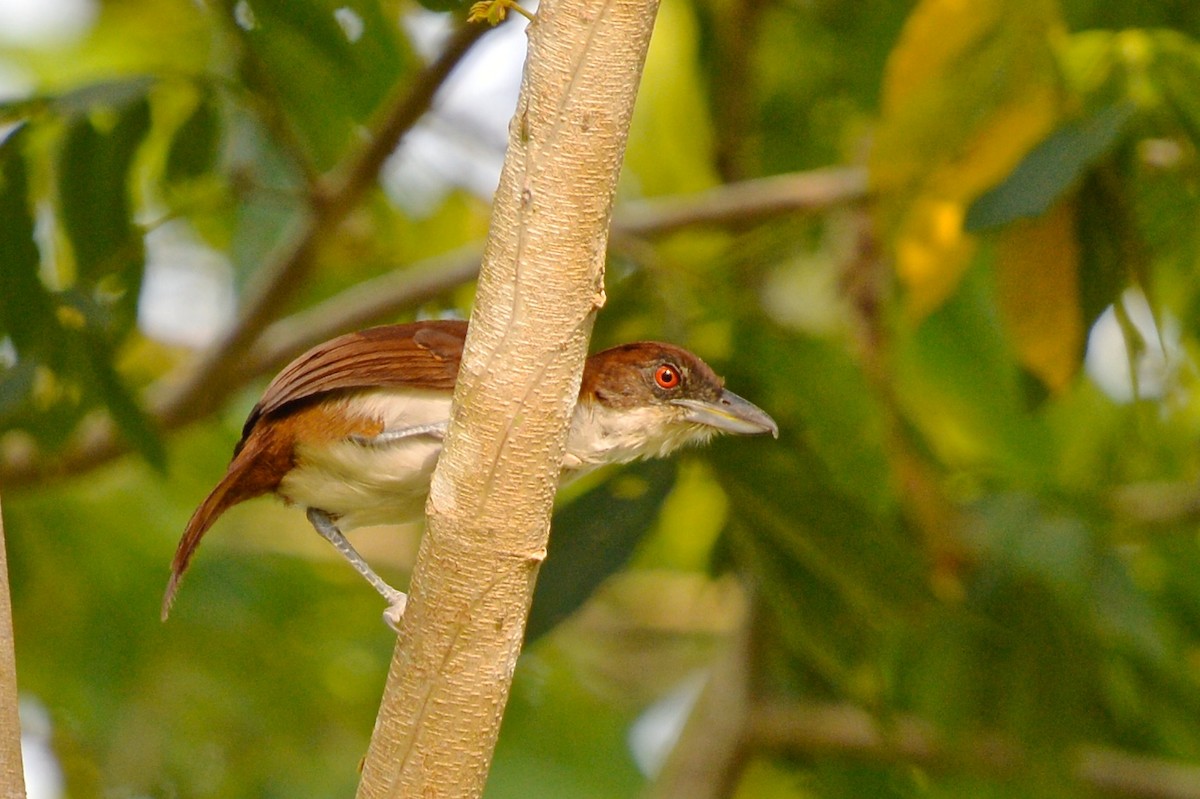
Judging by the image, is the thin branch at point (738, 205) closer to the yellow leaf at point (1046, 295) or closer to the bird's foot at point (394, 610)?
the yellow leaf at point (1046, 295)

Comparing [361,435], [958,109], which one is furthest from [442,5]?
[958,109]

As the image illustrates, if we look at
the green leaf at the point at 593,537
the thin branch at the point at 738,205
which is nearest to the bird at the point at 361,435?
the green leaf at the point at 593,537

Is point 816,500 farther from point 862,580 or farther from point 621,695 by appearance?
point 621,695

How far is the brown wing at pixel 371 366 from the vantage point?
299 centimetres

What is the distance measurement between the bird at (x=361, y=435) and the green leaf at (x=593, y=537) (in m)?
0.31

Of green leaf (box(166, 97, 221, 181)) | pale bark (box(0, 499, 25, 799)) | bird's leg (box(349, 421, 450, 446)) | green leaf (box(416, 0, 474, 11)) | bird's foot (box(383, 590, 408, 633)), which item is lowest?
bird's foot (box(383, 590, 408, 633))

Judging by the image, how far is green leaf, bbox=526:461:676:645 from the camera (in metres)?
3.44

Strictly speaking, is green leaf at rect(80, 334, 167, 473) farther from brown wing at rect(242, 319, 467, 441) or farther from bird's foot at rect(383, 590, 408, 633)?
bird's foot at rect(383, 590, 408, 633)

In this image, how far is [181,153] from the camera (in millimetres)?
4164

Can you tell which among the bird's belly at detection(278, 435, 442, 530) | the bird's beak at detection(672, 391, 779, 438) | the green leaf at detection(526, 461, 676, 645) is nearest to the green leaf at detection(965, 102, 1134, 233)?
the bird's beak at detection(672, 391, 779, 438)

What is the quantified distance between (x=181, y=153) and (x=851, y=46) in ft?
8.43

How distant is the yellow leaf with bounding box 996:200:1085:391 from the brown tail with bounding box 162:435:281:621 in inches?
74.6

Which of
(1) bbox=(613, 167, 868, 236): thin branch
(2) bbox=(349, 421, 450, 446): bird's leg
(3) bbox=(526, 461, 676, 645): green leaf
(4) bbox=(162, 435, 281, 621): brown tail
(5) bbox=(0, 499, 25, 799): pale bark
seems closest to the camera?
(5) bbox=(0, 499, 25, 799): pale bark

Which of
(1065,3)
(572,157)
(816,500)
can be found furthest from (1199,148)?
(572,157)
